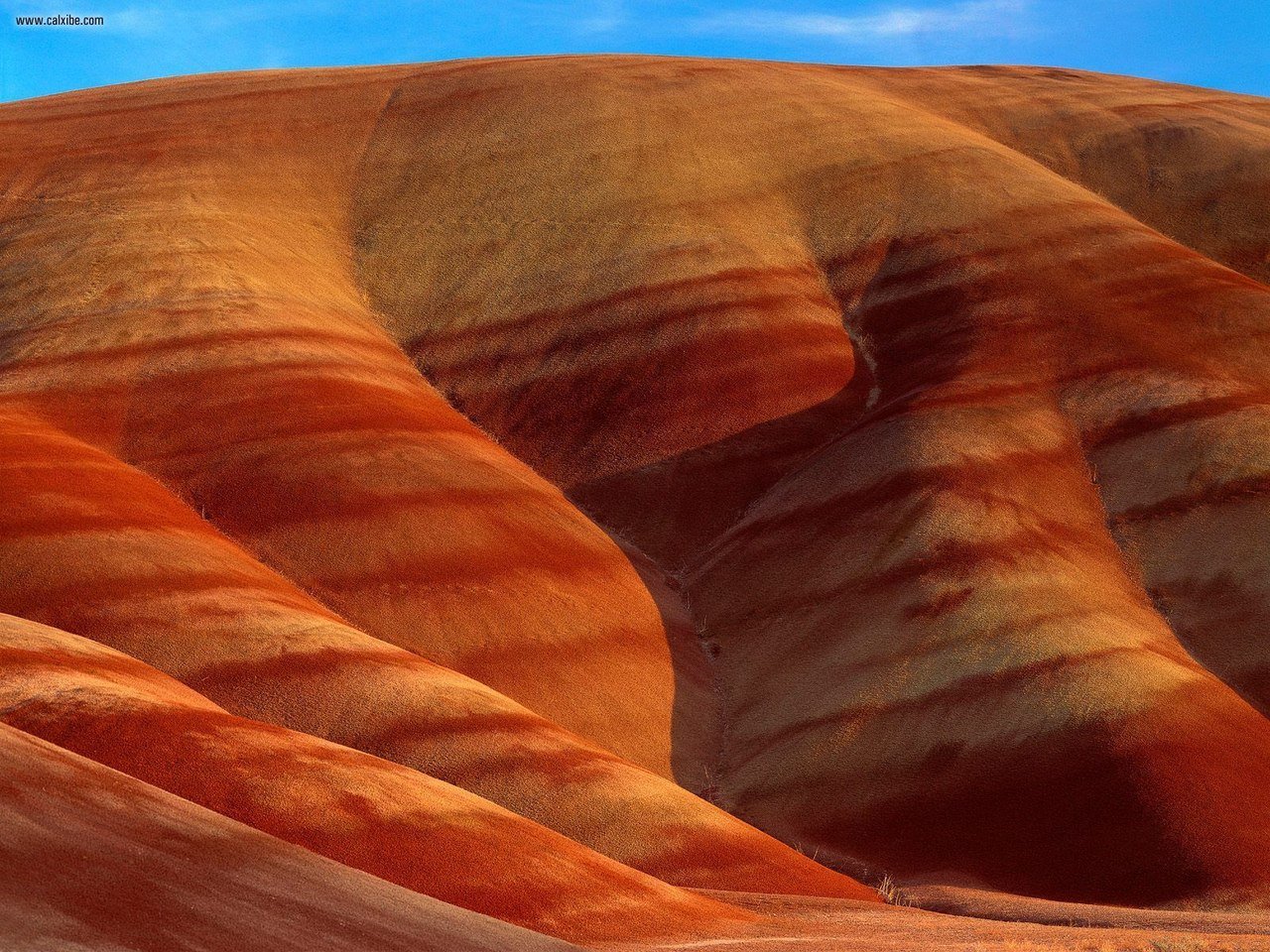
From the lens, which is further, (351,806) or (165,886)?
(351,806)

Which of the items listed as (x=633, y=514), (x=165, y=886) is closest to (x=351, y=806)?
(x=165, y=886)

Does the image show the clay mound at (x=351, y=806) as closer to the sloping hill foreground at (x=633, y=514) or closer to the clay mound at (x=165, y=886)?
the sloping hill foreground at (x=633, y=514)

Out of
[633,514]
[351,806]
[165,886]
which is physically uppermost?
[165,886]

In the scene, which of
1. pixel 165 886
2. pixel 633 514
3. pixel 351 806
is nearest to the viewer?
pixel 165 886

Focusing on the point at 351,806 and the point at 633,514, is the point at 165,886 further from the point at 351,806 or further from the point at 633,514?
the point at 633,514

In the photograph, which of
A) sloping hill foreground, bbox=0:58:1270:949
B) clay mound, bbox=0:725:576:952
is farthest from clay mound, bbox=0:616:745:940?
clay mound, bbox=0:725:576:952

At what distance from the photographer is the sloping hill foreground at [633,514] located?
18.9 m

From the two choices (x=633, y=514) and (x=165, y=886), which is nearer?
(x=165, y=886)

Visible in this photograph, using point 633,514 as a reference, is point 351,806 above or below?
above

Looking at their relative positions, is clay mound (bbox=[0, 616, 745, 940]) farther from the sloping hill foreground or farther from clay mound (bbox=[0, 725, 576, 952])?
clay mound (bbox=[0, 725, 576, 952])

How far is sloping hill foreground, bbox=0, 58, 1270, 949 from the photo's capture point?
18.9 m

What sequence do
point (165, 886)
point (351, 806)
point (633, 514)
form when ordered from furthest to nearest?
point (633, 514)
point (351, 806)
point (165, 886)

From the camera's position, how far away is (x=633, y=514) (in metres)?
42.4

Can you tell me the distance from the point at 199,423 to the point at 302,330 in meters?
6.00
